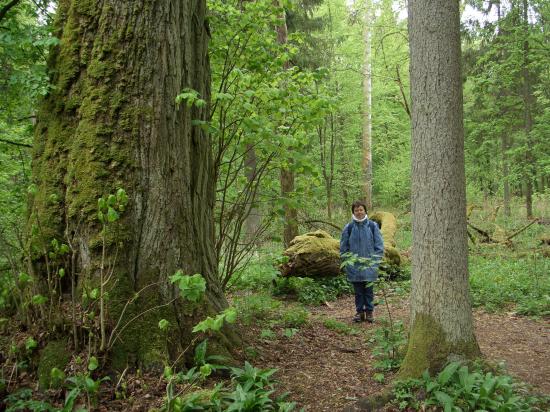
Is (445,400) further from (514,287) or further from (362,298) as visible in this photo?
(514,287)

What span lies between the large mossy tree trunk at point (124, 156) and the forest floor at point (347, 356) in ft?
4.16

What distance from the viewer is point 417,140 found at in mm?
4148

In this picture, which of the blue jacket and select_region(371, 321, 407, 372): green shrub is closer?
select_region(371, 321, 407, 372): green shrub

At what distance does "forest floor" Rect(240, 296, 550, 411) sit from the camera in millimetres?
4078

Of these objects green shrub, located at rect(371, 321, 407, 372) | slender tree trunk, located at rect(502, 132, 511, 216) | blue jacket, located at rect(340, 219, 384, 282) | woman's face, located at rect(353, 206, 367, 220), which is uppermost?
slender tree trunk, located at rect(502, 132, 511, 216)

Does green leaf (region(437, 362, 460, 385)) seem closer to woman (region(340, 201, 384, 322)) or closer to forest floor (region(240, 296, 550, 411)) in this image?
forest floor (region(240, 296, 550, 411))

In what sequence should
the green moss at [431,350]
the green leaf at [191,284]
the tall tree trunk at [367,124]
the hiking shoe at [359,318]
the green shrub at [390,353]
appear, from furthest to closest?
the tall tree trunk at [367,124] < the hiking shoe at [359,318] < the green shrub at [390,353] < the green moss at [431,350] < the green leaf at [191,284]

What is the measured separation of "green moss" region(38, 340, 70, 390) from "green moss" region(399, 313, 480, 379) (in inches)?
119

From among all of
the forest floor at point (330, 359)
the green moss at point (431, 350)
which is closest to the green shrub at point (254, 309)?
the forest floor at point (330, 359)

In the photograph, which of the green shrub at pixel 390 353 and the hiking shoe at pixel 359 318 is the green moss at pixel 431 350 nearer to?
the green shrub at pixel 390 353

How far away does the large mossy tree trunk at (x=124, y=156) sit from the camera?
3.51 m

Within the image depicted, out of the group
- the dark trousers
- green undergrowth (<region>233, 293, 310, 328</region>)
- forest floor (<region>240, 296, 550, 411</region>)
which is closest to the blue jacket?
the dark trousers

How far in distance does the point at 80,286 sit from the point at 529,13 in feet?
54.8

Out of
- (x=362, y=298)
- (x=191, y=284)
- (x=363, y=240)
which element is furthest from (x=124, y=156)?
(x=362, y=298)
